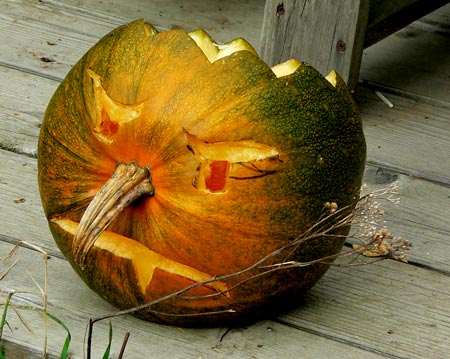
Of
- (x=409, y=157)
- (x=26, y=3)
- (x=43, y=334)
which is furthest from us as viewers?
(x=26, y=3)

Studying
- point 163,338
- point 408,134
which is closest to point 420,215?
point 408,134

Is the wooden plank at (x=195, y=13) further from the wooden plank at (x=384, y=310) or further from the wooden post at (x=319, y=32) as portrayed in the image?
the wooden plank at (x=384, y=310)

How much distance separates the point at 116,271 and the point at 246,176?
306 millimetres

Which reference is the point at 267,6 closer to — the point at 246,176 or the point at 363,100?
the point at 363,100

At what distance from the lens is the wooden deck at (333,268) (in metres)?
1.96

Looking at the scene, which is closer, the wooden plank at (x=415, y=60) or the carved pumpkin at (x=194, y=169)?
the carved pumpkin at (x=194, y=169)

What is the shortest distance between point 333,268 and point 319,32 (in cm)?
91

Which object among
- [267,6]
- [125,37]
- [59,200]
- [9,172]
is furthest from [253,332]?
[267,6]

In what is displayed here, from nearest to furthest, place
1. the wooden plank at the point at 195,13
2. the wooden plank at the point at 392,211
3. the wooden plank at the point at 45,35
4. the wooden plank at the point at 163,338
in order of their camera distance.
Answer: the wooden plank at the point at 163,338
the wooden plank at the point at 392,211
the wooden plank at the point at 45,35
the wooden plank at the point at 195,13

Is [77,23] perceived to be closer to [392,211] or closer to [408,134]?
[408,134]

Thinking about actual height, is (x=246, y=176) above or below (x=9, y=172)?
above

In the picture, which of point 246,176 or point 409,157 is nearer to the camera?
point 246,176

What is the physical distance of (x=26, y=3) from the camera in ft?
11.4

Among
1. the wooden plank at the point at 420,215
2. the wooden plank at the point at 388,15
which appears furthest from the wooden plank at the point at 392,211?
the wooden plank at the point at 388,15
